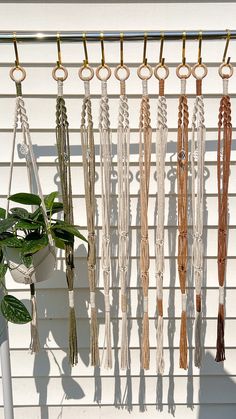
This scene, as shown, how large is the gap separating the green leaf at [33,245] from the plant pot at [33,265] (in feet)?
0.13

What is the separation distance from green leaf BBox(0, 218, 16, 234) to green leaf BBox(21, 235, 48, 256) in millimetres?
68

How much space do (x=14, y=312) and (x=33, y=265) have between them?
0.14 meters

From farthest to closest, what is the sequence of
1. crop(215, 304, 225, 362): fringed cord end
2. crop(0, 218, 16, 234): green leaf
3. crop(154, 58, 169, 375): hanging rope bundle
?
crop(215, 304, 225, 362): fringed cord end < crop(154, 58, 169, 375): hanging rope bundle < crop(0, 218, 16, 234): green leaf

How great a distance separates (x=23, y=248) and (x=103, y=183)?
0.33 metres

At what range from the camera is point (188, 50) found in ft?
4.96

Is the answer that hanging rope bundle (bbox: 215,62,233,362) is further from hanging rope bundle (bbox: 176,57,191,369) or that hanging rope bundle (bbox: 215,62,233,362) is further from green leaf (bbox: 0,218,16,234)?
green leaf (bbox: 0,218,16,234)

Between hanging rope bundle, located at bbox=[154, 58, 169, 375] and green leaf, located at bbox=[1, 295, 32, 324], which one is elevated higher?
hanging rope bundle, located at bbox=[154, 58, 169, 375]

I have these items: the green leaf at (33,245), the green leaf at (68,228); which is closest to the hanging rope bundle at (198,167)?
the green leaf at (68,228)

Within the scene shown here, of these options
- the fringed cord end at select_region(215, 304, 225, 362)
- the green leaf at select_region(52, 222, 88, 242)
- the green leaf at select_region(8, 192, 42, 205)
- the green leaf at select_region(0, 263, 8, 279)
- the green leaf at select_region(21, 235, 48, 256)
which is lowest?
the fringed cord end at select_region(215, 304, 225, 362)

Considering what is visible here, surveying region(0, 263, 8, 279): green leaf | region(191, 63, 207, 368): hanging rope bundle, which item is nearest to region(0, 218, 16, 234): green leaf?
region(0, 263, 8, 279): green leaf

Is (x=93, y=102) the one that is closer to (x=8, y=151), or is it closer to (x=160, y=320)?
(x=8, y=151)

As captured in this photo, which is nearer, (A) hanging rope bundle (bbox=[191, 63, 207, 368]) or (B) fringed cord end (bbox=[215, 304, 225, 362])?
(A) hanging rope bundle (bbox=[191, 63, 207, 368])

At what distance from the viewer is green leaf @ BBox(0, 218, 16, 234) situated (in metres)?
1.14

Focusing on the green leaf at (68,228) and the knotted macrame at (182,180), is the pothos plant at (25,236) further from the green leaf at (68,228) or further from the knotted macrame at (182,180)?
the knotted macrame at (182,180)
